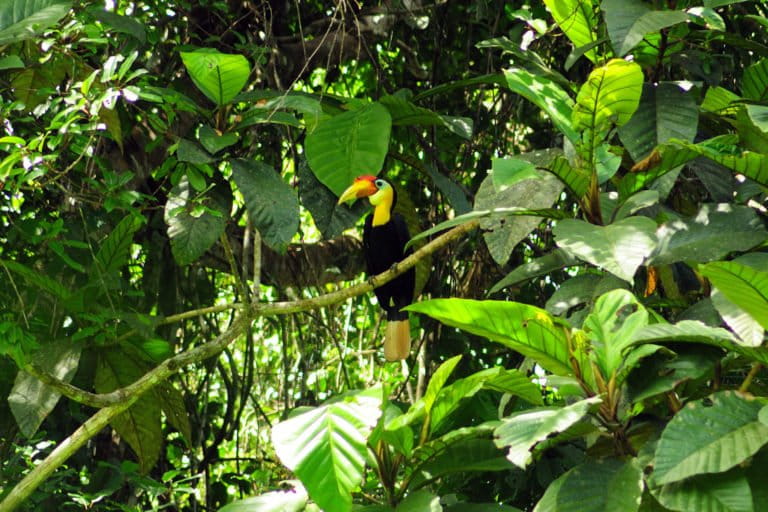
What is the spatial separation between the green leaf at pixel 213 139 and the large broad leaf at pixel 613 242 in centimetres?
97

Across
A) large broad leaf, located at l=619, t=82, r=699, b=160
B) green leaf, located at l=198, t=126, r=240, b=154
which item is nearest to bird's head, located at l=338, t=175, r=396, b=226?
green leaf, located at l=198, t=126, r=240, b=154

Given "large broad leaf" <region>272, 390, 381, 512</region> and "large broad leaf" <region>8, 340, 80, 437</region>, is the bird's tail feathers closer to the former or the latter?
"large broad leaf" <region>8, 340, 80, 437</region>

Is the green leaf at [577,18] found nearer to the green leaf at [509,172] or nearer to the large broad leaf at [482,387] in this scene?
the green leaf at [509,172]

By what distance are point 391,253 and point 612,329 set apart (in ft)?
6.08

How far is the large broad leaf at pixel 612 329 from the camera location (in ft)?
7.00

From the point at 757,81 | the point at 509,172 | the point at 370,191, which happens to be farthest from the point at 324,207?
the point at 757,81

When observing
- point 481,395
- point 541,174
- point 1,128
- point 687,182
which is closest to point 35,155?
point 1,128

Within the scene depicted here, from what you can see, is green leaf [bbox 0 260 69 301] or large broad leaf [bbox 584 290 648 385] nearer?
large broad leaf [bbox 584 290 648 385]

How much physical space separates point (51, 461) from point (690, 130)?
172cm

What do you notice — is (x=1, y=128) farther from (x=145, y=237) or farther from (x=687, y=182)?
(x=687, y=182)

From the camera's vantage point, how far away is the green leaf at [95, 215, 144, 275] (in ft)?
10.2

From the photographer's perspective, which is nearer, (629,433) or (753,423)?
(753,423)

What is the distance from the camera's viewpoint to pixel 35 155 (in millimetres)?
2516

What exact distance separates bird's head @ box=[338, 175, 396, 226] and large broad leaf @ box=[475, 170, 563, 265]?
65cm
